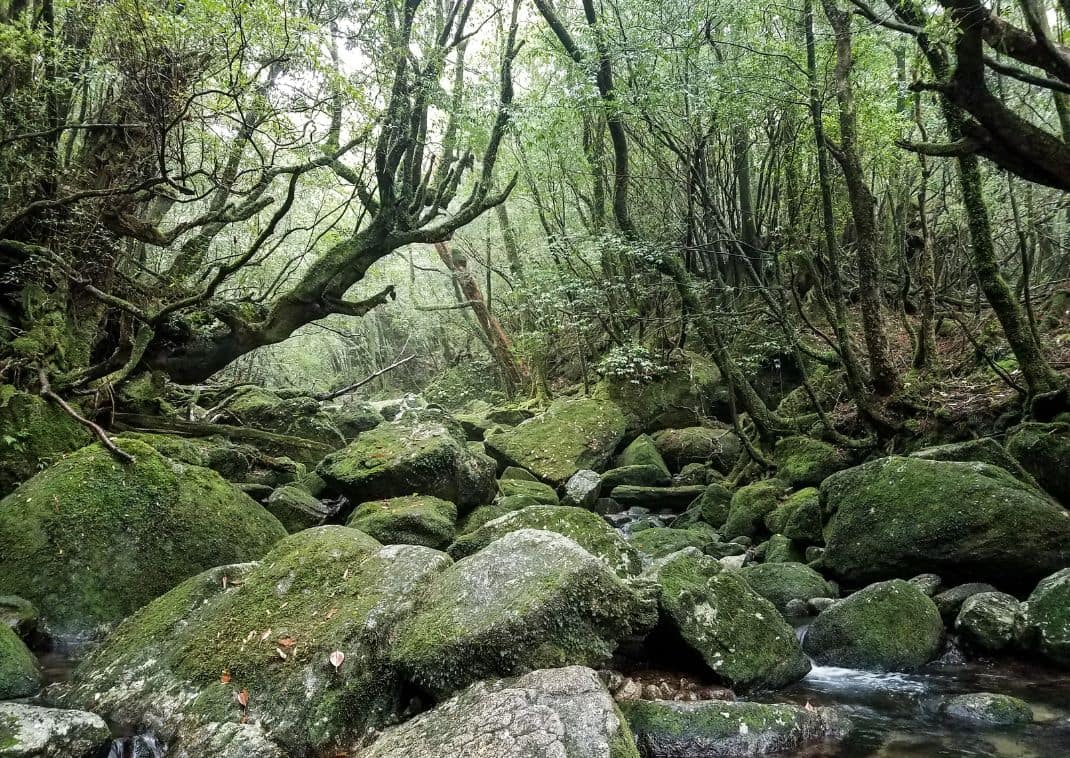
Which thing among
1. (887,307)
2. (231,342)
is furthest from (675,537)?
(887,307)

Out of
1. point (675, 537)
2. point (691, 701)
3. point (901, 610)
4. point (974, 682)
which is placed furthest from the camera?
point (675, 537)

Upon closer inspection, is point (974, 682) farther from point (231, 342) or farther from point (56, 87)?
point (56, 87)

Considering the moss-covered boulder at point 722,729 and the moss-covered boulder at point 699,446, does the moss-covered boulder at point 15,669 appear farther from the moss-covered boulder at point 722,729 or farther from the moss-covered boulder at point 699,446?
the moss-covered boulder at point 699,446

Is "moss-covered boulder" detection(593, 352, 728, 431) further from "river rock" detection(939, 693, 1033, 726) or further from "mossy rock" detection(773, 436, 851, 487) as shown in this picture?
"river rock" detection(939, 693, 1033, 726)

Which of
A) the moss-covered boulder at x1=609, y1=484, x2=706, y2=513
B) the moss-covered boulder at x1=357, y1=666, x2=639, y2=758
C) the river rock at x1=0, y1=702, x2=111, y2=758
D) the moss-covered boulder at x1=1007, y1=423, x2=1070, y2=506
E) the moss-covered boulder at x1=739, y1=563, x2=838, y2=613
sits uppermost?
the moss-covered boulder at x1=1007, y1=423, x2=1070, y2=506

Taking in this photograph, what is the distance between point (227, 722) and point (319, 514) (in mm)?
4886

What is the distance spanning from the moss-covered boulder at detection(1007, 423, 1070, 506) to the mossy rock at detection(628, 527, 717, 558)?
349 centimetres

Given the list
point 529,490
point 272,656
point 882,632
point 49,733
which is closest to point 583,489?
point 529,490

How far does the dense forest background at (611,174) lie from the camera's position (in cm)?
730

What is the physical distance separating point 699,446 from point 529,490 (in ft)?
12.7

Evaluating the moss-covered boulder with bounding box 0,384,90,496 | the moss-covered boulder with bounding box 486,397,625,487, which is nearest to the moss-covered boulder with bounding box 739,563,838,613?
the moss-covered boulder with bounding box 486,397,625,487

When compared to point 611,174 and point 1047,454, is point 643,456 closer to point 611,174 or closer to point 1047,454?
point 611,174

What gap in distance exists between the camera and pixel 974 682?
184 inches

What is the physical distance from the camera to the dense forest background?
730 centimetres
